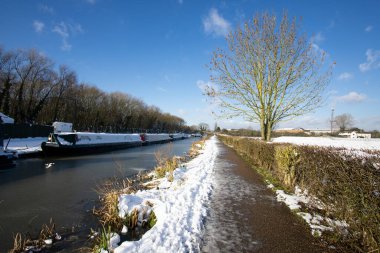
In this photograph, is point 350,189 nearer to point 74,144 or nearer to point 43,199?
point 43,199

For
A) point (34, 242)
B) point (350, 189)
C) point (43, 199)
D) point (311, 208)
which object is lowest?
point (43, 199)

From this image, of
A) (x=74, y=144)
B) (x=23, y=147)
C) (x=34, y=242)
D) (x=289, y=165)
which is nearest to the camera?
(x=34, y=242)

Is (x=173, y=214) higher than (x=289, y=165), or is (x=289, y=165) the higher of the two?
(x=289, y=165)

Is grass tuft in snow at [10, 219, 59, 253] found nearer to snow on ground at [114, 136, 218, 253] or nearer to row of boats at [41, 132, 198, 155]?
snow on ground at [114, 136, 218, 253]

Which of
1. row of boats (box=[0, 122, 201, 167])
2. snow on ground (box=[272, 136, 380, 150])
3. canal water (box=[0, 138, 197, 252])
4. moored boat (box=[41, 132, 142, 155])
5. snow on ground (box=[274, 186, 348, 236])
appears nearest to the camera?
snow on ground (box=[274, 186, 348, 236])

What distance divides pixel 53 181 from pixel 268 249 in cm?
1045

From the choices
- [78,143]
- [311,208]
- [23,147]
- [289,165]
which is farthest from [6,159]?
[311,208]

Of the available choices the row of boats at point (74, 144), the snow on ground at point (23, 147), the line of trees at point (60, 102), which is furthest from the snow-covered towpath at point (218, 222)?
the line of trees at point (60, 102)

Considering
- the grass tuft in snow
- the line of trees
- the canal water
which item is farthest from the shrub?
the line of trees

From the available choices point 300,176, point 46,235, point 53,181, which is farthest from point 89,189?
point 300,176

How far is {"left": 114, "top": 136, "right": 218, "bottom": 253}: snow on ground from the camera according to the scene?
433 cm

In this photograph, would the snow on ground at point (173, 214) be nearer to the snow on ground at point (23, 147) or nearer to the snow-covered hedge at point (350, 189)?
the snow-covered hedge at point (350, 189)

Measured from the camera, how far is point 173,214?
5781 millimetres

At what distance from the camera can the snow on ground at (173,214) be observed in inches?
170
